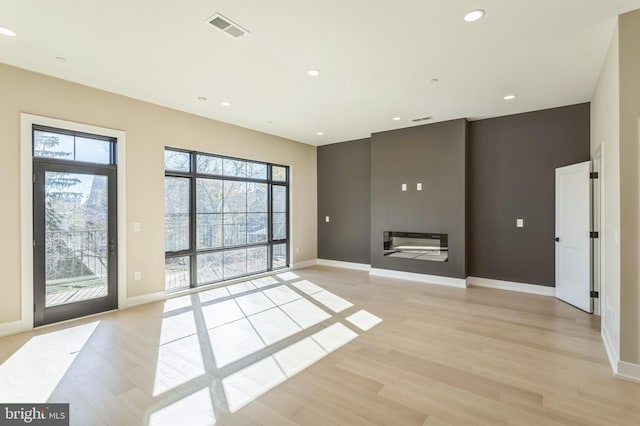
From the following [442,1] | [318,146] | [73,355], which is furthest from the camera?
[318,146]

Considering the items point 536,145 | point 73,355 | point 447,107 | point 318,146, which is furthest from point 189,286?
point 536,145

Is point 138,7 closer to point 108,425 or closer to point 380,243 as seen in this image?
point 108,425

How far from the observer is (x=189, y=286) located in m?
5.39

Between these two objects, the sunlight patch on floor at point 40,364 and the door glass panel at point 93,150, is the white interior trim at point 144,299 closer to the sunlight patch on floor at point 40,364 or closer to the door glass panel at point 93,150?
the sunlight patch on floor at point 40,364

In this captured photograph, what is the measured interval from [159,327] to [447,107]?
16.9ft

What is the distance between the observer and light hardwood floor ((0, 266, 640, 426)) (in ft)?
7.19

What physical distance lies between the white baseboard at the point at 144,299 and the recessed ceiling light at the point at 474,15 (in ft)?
17.1

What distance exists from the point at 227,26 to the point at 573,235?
17.3 ft

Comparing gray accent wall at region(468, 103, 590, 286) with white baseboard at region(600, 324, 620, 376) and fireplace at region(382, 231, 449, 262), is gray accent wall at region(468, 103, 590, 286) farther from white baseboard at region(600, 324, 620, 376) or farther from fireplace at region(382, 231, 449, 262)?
white baseboard at region(600, 324, 620, 376)

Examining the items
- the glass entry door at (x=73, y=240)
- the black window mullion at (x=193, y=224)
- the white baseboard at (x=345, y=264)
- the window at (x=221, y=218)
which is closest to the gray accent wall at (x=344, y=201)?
the white baseboard at (x=345, y=264)

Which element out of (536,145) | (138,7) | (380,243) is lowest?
(380,243)

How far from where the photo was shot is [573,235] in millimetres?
4605

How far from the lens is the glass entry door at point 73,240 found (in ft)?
12.4

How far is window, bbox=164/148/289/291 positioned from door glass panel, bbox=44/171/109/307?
3.12 ft
